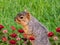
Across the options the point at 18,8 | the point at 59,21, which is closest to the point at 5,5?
the point at 18,8

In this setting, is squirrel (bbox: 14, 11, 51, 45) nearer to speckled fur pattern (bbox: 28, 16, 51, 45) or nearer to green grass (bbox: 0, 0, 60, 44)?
speckled fur pattern (bbox: 28, 16, 51, 45)

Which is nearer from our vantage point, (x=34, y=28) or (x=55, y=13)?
(x=34, y=28)

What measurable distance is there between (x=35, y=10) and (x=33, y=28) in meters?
2.13

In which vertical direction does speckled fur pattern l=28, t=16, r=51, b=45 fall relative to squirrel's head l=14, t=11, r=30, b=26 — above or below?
below

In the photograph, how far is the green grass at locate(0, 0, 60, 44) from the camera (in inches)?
303

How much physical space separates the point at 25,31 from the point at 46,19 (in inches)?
71.6

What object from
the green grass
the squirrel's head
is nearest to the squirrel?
the squirrel's head

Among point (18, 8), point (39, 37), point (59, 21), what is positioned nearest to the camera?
point (39, 37)

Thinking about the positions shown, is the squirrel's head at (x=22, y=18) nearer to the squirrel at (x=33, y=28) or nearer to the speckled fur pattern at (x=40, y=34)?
the squirrel at (x=33, y=28)

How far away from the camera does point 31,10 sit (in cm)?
826

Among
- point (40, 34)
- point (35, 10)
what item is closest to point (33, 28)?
point (40, 34)

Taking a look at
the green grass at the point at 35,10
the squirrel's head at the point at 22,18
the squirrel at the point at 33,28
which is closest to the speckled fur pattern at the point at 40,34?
the squirrel at the point at 33,28

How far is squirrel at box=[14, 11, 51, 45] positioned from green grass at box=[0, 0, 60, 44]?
4.08 ft

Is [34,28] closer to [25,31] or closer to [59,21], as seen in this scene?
[25,31]
